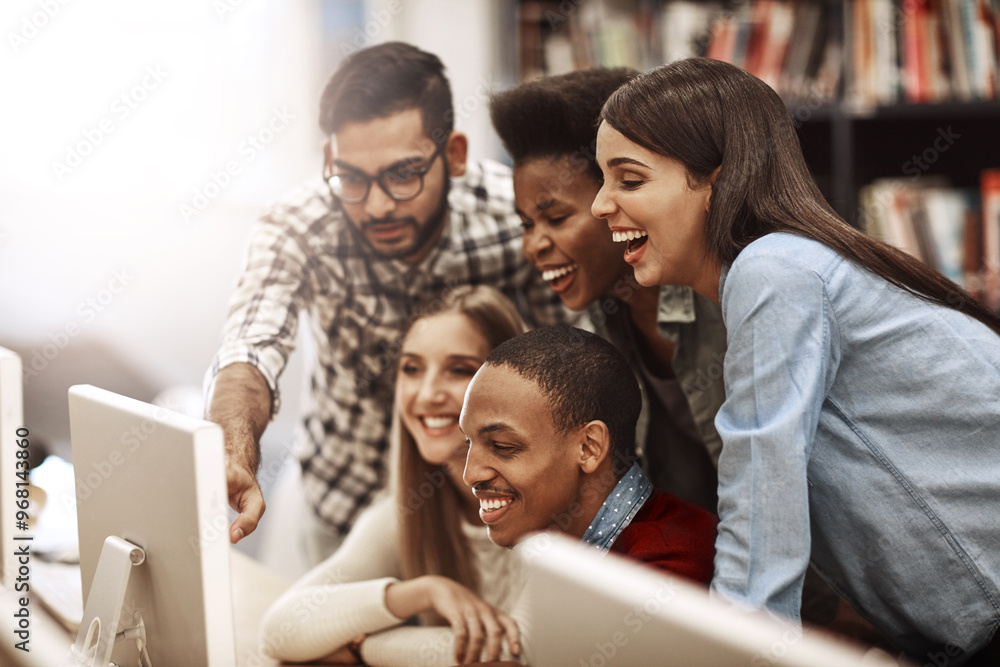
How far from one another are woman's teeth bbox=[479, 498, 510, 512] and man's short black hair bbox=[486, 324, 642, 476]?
0.12 metres

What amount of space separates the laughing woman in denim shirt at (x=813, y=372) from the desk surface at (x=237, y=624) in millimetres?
776

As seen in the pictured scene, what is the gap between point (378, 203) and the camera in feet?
4.72

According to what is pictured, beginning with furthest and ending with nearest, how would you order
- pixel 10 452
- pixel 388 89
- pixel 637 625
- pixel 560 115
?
1. pixel 388 89
2. pixel 560 115
3. pixel 10 452
4. pixel 637 625

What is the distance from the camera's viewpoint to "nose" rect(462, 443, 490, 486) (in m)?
1.09

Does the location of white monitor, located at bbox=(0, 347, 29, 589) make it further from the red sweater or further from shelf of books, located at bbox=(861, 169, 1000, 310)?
shelf of books, located at bbox=(861, 169, 1000, 310)

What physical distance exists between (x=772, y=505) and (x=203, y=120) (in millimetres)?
2335

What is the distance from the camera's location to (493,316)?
4.81 feet

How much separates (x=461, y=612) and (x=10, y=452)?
667 millimetres

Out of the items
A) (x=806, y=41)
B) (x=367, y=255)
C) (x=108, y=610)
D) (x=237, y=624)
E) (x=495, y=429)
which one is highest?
(x=806, y=41)

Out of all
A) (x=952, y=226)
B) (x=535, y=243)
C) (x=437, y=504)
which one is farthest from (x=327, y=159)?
(x=952, y=226)

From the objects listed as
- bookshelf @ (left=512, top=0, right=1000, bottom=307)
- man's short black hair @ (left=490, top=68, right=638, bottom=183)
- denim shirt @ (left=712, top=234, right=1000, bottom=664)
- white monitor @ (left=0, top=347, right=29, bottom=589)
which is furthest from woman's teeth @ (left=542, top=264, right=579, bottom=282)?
bookshelf @ (left=512, top=0, right=1000, bottom=307)

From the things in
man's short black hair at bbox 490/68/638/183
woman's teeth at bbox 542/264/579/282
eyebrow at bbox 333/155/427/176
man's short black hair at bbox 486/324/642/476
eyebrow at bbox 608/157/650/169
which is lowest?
man's short black hair at bbox 486/324/642/476

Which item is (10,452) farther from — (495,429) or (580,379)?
(580,379)

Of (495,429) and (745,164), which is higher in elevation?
(745,164)
